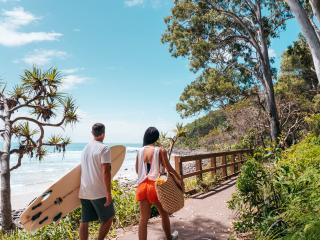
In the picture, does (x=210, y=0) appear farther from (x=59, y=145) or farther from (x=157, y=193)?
(x=157, y=193)

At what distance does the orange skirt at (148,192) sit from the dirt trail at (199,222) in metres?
1.24

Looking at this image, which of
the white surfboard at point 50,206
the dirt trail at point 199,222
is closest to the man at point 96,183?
the white surfboard at point 50,206

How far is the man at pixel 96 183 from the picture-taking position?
14.0ft

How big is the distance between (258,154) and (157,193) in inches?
62.4

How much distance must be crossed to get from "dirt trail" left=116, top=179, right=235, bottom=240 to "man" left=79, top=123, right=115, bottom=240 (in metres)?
1.14

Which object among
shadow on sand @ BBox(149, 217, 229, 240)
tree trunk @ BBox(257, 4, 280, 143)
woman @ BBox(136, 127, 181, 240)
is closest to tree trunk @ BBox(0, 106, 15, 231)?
shadow on sand @ BBox(149, 217, 229, 240)

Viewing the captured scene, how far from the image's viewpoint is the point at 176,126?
39.1 ft

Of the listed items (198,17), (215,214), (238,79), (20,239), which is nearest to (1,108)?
(20,239)

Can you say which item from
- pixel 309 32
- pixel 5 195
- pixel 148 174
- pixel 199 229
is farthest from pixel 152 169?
pixel 5 195

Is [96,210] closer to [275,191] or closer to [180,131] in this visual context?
[275,191]

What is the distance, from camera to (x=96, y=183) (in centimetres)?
432

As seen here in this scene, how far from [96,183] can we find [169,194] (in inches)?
35.5

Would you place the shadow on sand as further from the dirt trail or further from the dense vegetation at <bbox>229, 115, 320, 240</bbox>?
the dense vegetation at <bbox>229, 115, 320, 240</bbox>

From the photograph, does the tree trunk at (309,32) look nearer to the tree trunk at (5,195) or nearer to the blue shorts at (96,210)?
the blue shorts at (96,210)
